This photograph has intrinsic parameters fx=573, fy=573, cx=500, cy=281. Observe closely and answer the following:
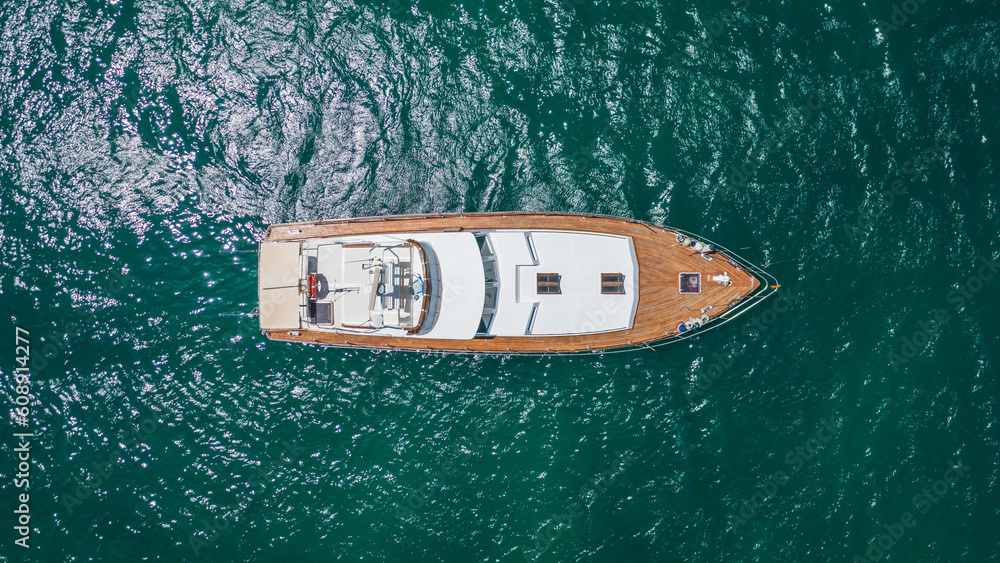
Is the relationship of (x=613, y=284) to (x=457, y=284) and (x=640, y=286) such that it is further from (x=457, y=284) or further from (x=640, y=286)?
(x=457, y=284)

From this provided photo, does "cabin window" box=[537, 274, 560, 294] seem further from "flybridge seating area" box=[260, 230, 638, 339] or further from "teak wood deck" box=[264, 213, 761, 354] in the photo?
"teak wood deck" box=[264, 213, 761, 354]

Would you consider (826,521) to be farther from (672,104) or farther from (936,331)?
(672,104)

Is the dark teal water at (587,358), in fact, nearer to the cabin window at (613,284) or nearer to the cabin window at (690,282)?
the cabin window at (690,282)

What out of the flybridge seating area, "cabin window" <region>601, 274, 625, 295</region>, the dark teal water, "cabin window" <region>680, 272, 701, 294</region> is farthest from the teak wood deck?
the dark teal water

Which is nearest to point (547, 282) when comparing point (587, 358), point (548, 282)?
point (548, 282)

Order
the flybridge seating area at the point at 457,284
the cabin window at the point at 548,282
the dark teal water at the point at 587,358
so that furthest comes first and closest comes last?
the dark teal water at the point at 587,358
the cabin window at the point at 548,282
the flybridge seating area at the point at 457,284

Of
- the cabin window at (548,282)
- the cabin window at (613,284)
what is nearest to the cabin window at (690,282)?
the cabin window at (613,284)
